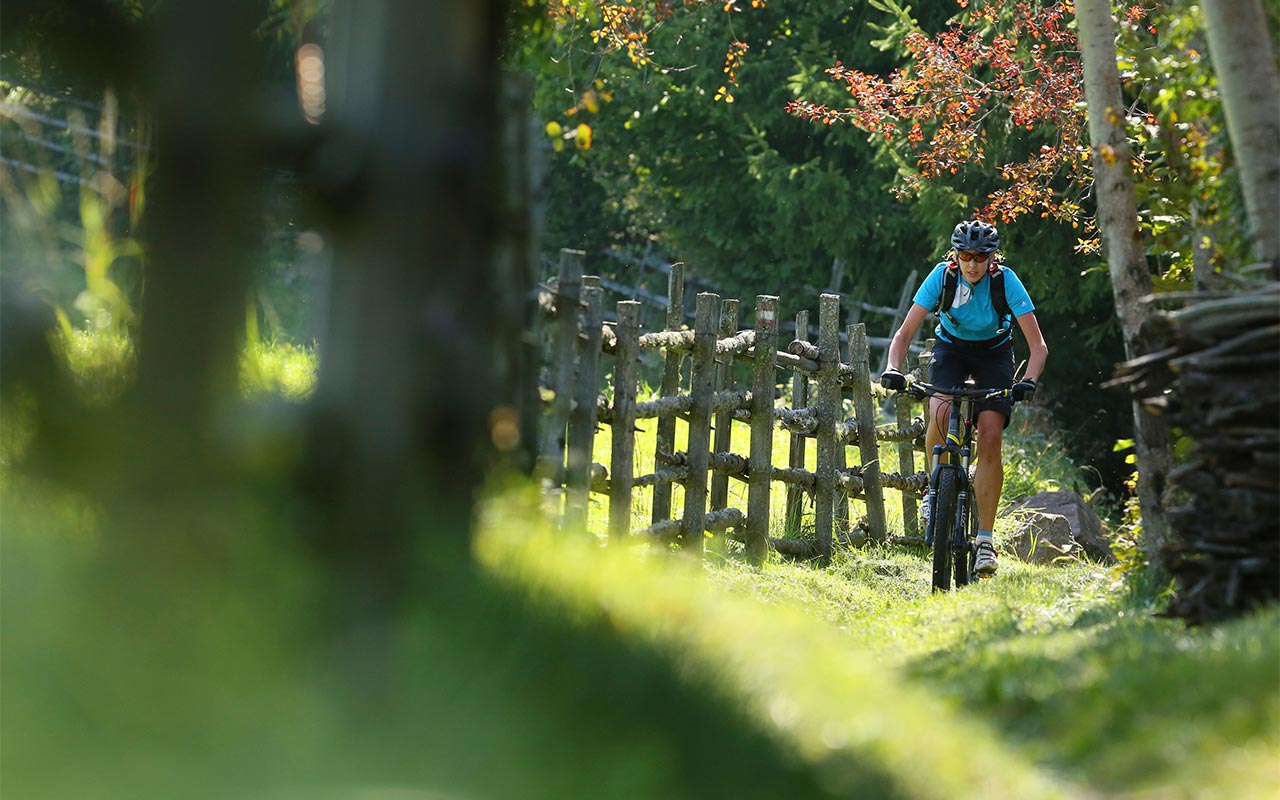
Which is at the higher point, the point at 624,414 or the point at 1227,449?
the point at 1227,449

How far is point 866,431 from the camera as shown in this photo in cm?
1144

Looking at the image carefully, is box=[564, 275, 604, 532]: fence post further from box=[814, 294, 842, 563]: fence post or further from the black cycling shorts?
box=[814, 294, 842, 563]: fence post

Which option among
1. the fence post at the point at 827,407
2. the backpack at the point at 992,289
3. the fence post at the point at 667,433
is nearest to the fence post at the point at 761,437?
the fence post at the point at 667,433

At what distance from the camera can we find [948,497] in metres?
8.29

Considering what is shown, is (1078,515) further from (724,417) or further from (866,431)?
(724,417)

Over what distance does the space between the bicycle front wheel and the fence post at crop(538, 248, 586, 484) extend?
2.23m

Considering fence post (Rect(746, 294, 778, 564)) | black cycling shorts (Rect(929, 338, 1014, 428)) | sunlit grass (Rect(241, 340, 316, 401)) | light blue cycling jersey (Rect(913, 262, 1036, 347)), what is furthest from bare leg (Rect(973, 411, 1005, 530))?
sunlit grass (Rect(241, 340, 316, 401))

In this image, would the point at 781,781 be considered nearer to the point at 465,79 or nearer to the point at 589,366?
the point at 465,79

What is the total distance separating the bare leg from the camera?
8.42 metres

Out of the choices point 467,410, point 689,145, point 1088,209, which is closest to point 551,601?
point 467,410

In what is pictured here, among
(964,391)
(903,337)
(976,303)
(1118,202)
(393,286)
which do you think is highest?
(1118,202)

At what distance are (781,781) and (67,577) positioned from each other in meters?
1.55

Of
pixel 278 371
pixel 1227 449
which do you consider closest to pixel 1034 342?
pixel 1227 449

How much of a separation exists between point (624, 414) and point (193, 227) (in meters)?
4.87
